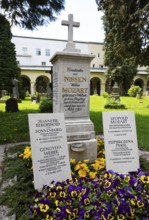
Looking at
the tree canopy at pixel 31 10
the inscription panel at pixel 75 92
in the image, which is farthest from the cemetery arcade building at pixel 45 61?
the inscription panel at pixel 75 92

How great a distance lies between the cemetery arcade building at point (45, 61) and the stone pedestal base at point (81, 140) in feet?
116

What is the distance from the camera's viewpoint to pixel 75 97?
4.21m

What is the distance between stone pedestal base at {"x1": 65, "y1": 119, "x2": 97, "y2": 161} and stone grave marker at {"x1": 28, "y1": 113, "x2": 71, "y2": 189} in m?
0.80

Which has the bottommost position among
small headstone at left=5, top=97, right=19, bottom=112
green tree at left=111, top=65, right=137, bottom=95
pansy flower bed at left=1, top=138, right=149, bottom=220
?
pansy flower bed at left=1, top=138, right=149, bottom=220

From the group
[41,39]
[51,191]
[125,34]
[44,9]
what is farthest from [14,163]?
[41,39]

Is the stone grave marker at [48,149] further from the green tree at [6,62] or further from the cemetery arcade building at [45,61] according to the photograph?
the cemetery arcade building at [45,61]

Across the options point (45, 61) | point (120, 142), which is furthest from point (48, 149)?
point (45, 61)

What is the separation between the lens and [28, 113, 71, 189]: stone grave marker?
9.93 ft

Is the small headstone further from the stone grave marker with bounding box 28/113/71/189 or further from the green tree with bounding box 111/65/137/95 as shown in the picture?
the green tree with bounding box 111/65/137/95

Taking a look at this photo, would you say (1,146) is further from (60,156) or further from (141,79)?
(141,79)

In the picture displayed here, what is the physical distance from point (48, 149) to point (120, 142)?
1.12 m

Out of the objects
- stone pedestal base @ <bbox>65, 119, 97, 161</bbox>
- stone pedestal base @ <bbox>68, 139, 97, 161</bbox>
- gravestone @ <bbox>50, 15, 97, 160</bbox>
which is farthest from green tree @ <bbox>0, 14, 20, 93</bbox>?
stone pedestal base @ <bbox>68, 139, 97, 161</bbox>

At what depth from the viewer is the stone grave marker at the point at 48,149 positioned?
9.93 feet

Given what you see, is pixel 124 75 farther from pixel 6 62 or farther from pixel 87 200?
pixel 87 200
